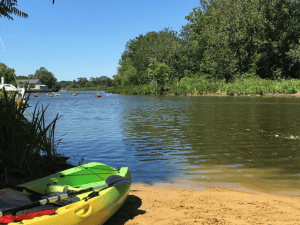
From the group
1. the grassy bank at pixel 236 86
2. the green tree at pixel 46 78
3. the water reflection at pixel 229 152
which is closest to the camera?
the water reflection at pixel 229 152

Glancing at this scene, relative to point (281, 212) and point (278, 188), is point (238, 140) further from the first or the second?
point (281, 212)

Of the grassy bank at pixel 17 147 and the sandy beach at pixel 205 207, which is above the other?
the grassy bank at pixel 17 147

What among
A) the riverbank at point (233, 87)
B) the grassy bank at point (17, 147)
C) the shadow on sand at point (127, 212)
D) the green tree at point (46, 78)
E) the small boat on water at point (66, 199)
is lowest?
the shadow on sand at point (127, 212)

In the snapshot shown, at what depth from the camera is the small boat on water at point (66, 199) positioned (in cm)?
367

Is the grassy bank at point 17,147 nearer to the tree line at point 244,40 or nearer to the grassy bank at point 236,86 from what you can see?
the grassy bank at point 236,86

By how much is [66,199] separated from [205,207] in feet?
7.65

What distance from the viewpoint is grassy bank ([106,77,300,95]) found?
1922 inches

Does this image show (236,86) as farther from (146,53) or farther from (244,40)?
(146,53)

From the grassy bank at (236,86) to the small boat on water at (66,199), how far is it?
48.5 meters

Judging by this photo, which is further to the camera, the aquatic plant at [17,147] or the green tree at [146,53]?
the green tree at [146,53]

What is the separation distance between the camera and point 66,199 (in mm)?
4422

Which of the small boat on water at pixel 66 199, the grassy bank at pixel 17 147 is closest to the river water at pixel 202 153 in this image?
the small boat on water at pixel 66 199

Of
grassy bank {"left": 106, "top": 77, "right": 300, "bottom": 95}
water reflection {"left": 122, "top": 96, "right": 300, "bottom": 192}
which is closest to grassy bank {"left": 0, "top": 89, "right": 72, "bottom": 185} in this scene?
water reflection {"left": 122, "top": 96, "right": 300, "bottom": 192}

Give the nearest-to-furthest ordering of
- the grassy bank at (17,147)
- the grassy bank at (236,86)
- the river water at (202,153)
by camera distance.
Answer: the grassy bank at (17,147) → the river water at (202,153) → the grassy bank at (236,86)
